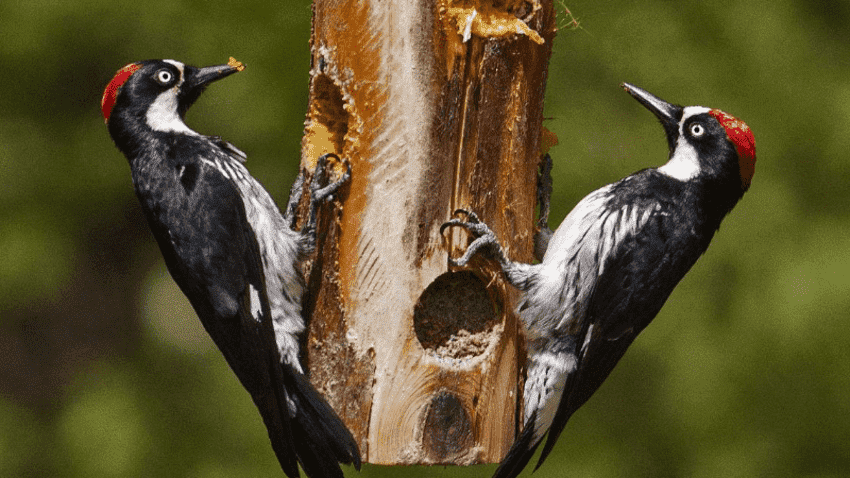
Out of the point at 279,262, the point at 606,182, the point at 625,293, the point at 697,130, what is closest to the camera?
the point at 279,262

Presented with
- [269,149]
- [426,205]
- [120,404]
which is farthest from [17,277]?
[426,205]

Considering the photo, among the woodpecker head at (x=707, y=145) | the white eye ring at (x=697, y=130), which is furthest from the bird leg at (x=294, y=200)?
the white eye ring at (x=697, y=130)

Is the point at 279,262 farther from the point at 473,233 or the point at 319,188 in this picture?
the point at 473,233

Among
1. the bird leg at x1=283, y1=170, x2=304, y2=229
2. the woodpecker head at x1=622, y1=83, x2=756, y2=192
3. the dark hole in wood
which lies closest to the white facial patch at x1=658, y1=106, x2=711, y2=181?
the woodpecker head at x1=622, y1=83, x2=756, y2=192

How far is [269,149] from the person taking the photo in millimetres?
6074

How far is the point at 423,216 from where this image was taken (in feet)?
10.9

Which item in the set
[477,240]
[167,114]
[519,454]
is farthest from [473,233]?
[167,114]

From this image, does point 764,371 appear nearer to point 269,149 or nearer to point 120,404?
point 269,149

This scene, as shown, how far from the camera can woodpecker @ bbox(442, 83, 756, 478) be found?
3.54 metres

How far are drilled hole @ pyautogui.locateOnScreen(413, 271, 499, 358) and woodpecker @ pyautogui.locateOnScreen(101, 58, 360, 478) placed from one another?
43cm

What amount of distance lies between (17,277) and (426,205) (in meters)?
3.92

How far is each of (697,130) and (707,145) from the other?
2.9 inches

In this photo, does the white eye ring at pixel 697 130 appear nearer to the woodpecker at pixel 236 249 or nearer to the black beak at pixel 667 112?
the black beak at pixel 667 112

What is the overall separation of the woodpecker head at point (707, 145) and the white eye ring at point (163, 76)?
5.43 ft
